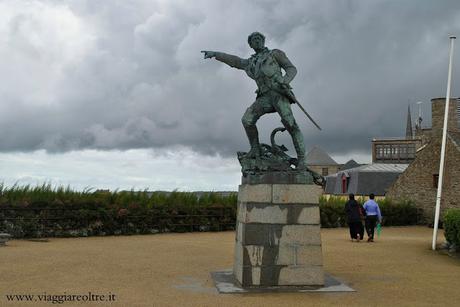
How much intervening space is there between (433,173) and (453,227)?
1173cm

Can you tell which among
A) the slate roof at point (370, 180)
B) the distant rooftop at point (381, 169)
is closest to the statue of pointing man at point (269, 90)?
the slate roof at point (370, 180)

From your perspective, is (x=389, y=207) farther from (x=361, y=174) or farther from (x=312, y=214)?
(x=312, y=214)

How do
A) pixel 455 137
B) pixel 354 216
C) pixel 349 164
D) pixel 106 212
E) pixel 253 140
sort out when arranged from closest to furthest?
pixel 253 140 → pixel 354 216 → pixel 106 212 → pixel 455 137 → pixel 349 164

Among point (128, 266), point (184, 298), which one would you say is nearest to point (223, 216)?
point (128, 266)

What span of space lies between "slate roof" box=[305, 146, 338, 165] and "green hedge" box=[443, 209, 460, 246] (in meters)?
56.2

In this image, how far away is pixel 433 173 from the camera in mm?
24547

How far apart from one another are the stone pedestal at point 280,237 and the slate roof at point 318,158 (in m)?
62.3

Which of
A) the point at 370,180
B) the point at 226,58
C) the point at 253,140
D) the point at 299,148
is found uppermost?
the point at 226,58

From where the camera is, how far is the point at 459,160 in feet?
74.4

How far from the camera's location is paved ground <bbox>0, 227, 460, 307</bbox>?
7.54 m

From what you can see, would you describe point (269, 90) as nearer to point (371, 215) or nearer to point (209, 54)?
point (209, 54)

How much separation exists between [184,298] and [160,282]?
1.39 m

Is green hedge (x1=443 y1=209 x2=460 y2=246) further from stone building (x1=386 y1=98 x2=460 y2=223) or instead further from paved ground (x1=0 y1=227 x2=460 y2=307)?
stone building (x1=386 y1=98 x2=460 y2=223)

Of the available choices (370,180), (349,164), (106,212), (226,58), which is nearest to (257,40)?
(226,58)
